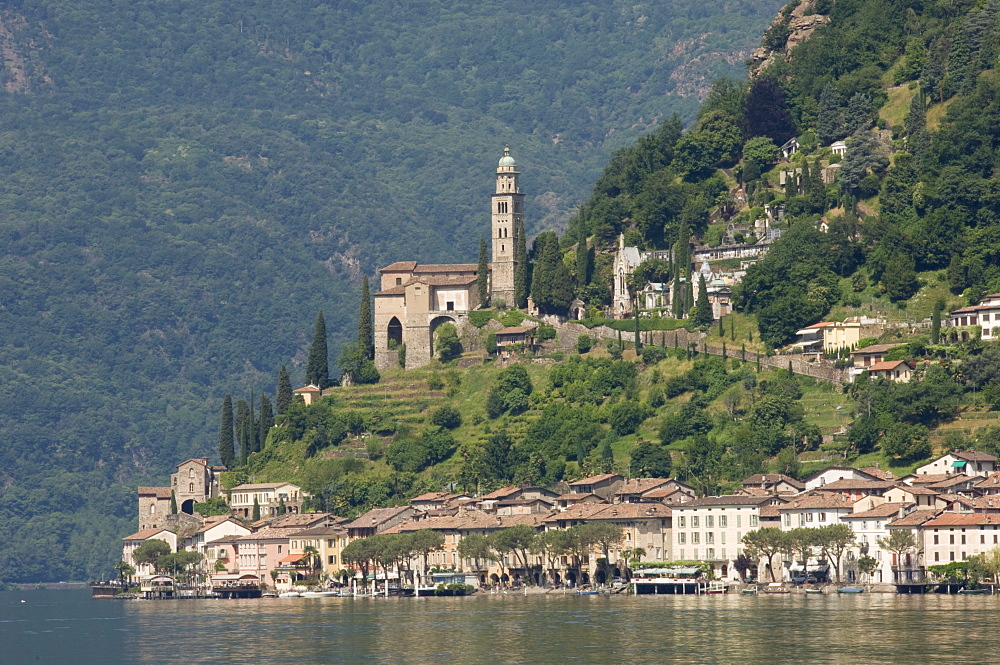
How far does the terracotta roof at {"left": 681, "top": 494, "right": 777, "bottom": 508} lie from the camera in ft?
477

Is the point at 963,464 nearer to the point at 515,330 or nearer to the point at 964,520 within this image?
the point at 964,520

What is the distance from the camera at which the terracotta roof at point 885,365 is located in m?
157

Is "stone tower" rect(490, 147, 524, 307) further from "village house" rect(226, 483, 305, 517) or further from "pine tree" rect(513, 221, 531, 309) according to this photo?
"village house" rect(226, 483, 305, 517)

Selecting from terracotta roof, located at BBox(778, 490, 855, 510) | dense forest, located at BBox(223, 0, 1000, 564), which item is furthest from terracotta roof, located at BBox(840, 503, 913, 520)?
dense forest, located at BBox(223, 0, 1000, 564)

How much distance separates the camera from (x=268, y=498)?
182 meters

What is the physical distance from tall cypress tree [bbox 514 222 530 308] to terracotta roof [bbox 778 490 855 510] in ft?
155

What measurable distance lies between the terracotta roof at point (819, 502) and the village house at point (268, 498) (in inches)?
1956

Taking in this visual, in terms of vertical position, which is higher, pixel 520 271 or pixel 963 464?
pixel 520 271

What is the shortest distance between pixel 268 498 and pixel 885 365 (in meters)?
52.0

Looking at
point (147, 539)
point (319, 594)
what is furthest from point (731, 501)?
point (147, 539)

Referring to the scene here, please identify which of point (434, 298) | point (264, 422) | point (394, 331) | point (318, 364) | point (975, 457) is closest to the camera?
point (975, 457)

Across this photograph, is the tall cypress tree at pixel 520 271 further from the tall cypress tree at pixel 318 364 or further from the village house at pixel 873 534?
the village house at pixel 873 534

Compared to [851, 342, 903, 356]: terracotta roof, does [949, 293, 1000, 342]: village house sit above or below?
above

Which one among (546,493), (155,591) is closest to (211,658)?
(546,493)
